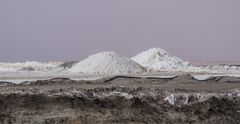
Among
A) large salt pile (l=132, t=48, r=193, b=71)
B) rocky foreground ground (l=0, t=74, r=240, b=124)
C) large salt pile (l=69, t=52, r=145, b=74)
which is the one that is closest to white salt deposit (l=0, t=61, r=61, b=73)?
large salt pile (l=69, t=52, r=145, b=74)

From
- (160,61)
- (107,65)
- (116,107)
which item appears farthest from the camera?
(160,61)

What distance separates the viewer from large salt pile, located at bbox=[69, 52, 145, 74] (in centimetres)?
2733

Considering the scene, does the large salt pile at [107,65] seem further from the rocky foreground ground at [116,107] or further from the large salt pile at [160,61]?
the rocky foreground ground at [116,107]

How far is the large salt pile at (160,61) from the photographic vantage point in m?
34.7

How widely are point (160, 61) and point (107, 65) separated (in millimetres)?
8989

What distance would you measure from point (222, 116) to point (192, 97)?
973mm

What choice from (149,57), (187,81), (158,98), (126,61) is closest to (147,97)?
(158,98)

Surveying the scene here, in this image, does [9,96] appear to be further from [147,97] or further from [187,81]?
[187,81]

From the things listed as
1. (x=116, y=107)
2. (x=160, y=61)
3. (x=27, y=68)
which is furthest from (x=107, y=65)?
(x=116, y=107)

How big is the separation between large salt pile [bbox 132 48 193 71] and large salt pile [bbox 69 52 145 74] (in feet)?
18.3

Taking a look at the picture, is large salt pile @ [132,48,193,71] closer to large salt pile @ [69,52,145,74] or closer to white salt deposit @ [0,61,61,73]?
large salt pile @ [69,52,145,74]

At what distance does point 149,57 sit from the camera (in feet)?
122

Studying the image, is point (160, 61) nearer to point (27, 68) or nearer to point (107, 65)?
point (107, 65)

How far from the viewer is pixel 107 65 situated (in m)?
27.9
